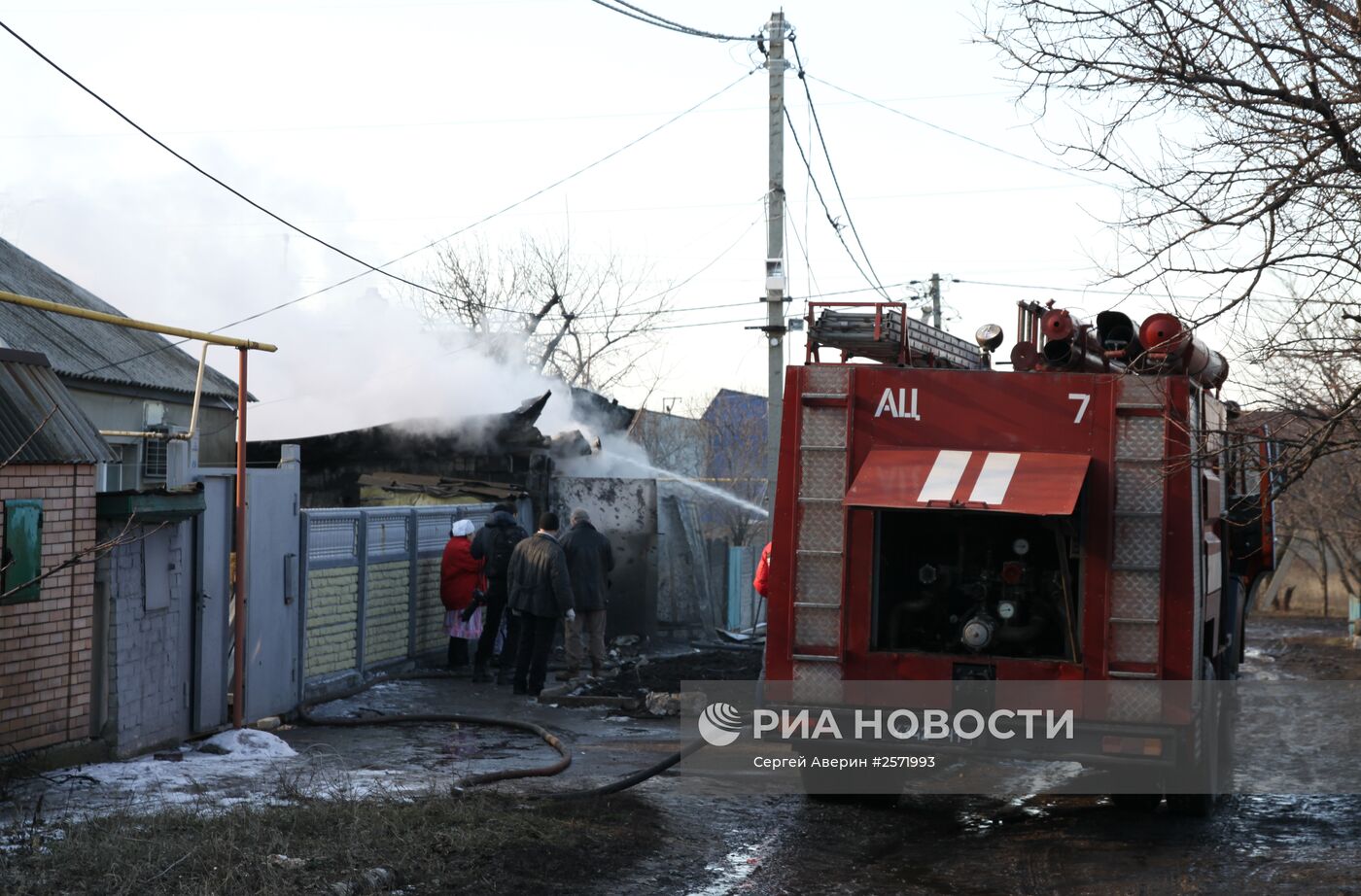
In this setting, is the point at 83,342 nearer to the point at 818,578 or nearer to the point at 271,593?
the point at 271,593

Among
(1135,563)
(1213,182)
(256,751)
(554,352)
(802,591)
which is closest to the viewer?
(1213,182)

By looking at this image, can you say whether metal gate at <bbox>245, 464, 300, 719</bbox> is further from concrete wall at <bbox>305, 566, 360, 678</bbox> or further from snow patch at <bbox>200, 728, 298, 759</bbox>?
snow patch at <bbox>200, 728, 298, 759</bbox>

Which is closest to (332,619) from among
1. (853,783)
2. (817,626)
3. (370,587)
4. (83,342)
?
(370,587)

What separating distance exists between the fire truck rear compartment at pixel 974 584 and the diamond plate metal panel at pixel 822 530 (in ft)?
0.76

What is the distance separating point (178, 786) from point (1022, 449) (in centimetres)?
537

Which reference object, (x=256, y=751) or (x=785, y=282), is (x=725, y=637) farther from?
(x=256, y=751)

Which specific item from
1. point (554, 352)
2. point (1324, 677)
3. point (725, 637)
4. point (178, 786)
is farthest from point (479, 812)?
point (554, 352)

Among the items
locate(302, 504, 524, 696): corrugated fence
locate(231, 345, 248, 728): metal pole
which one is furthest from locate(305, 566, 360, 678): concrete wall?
locate(231, 345, 248, 728): metal pole

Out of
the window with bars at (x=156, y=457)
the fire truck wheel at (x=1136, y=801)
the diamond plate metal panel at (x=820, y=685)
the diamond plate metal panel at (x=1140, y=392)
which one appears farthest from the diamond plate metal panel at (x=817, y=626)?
the window with bars at (x=156, y=457)

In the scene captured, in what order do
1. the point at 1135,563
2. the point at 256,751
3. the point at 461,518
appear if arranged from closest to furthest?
the point at 1135,563 → the point at 256,751 → the point at 461,518

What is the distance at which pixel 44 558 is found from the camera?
874 centimetres

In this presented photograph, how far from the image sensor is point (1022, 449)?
813 centimetres

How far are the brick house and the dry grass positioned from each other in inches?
73.2

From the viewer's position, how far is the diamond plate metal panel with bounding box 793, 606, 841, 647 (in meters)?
8.35
